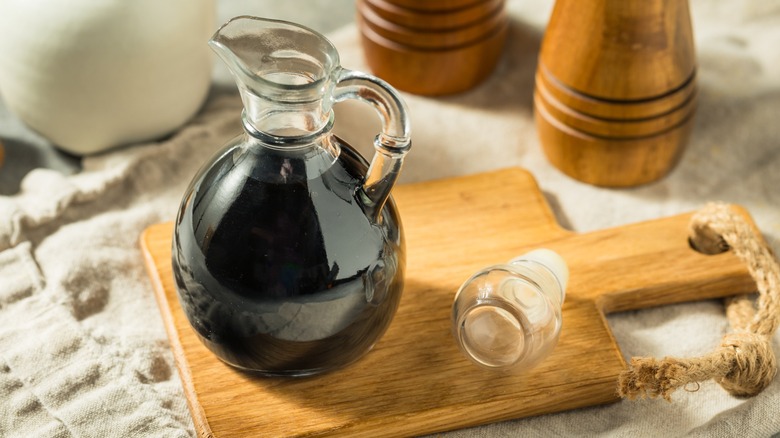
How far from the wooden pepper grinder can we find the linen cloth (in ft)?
0.12

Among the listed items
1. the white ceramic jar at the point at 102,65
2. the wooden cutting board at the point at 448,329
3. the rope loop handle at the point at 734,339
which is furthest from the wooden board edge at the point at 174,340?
the rope loop handle at the point at 734,339

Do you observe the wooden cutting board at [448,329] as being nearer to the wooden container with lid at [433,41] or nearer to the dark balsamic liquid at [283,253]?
the dark balsamic liquid at [283,253]

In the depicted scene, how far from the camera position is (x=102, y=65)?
802 mm

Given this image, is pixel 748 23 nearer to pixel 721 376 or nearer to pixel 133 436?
pixel 721 376

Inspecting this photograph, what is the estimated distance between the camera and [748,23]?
1.04 meters

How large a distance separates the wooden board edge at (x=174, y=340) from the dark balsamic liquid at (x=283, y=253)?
5 centimetres

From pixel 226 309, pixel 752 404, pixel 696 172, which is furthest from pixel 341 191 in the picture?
pixel 696 172

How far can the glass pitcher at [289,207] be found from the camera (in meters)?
0.55

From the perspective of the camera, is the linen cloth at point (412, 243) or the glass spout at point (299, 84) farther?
the linen cloth at point (412, 243)

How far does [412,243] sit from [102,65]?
1.00 ft

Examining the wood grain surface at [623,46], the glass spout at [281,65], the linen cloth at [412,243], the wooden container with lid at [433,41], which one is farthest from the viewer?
the wooden container with lid at [433,41]

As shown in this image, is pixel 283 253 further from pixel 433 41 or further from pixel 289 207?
pixel 433 41

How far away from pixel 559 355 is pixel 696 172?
32 centimetres

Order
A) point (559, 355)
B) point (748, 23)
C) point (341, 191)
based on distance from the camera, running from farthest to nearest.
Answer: point (748, 23) < point (559, 355) < point (341, 191)
